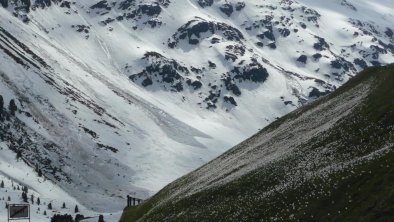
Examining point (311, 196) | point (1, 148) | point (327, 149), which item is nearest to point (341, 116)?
point (327, 149)

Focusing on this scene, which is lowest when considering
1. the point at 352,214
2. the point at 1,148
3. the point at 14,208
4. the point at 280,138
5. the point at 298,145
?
the point at 1,148

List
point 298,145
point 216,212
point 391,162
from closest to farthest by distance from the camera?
point 391,162, point 216,212, point 298,145

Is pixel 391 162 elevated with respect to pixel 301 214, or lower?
elevated

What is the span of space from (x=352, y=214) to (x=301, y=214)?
5.49m

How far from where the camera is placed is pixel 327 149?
59562 millimetres

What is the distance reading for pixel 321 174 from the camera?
50.4 meters

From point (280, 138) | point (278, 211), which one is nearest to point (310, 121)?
point (280, 138)

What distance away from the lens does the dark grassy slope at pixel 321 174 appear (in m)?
42.0

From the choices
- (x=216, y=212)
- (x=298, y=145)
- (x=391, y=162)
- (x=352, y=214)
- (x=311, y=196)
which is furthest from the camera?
(x=298, y=145)

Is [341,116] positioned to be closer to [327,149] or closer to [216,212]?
[327,149]

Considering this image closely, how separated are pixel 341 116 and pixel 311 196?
26.9m

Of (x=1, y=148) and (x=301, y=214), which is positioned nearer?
(x=301, y=214)

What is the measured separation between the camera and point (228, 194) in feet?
209

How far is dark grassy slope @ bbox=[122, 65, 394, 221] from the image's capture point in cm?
4197
